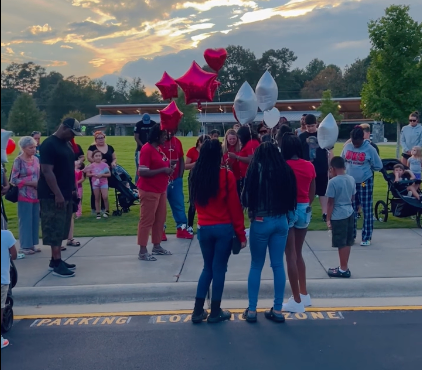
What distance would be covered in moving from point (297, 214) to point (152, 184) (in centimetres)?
255

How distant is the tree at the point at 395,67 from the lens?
22344mm

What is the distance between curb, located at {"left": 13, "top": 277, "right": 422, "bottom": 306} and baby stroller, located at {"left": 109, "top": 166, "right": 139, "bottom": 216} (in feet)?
17.6

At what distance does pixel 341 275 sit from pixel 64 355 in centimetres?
345

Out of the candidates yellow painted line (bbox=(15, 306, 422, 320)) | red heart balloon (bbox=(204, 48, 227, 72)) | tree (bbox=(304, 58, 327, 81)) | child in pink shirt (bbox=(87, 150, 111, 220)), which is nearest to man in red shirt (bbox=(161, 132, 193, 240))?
red heart balloon (bbox=(204, 48, 227, 72))

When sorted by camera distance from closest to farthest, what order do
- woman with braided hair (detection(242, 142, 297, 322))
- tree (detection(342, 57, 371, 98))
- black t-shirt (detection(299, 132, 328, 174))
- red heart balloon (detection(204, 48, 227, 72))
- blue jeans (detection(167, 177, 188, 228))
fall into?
woman with braided hair (detection(242, 142, 297, 322)) → red heart balloon (detection(204, 48, 227, 72)) → blue jeans (detection(167, 177, 188, 228)) → black t-shirt (detection(299, 132, 328, 174)) → tree (detection(342, 57, 371, 98))

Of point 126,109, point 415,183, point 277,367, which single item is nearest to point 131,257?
point 277,367

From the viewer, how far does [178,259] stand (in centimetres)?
755

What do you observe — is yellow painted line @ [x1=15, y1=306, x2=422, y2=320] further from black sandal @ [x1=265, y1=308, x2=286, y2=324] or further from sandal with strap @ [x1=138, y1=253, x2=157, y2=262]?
sandal with strap @ [x1=138, y1=253, x2=157, y2=262]

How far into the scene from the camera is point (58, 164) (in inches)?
259

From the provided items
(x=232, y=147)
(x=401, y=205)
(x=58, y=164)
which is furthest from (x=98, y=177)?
(x=401, y=205)

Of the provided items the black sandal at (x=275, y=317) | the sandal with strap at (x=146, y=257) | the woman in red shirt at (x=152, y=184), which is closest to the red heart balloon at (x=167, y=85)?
the woman in red shirt at (x=152, y=184)

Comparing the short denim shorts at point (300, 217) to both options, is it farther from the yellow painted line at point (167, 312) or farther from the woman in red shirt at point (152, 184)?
the woman in red shirt at point (152, 184)

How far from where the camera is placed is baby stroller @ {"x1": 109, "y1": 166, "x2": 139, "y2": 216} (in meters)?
11.4

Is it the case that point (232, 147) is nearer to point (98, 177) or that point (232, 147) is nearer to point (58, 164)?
point (58, 164)
